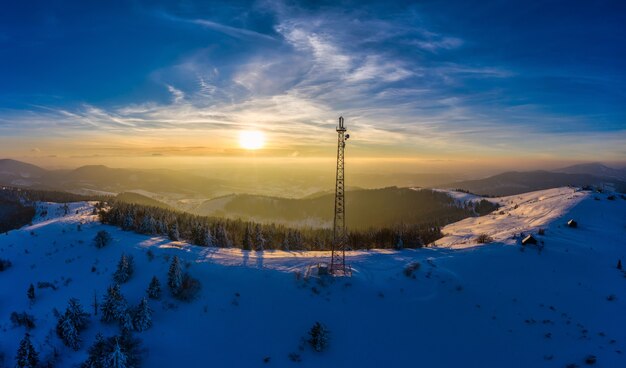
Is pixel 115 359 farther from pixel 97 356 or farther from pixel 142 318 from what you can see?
pixel 142 318

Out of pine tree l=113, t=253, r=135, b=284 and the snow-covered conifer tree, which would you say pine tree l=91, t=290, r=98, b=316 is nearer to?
the snow-covered conifer tree

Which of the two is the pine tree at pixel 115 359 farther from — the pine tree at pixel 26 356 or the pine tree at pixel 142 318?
the pine tree at pixel 26 356

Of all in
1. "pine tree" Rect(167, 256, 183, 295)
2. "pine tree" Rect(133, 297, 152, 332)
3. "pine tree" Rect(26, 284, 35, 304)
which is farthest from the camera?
"pine tree" Rect(167, 256, 183, 295)

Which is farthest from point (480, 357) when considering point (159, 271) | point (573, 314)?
point (159, 271)

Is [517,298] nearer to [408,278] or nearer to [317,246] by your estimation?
[408,278]

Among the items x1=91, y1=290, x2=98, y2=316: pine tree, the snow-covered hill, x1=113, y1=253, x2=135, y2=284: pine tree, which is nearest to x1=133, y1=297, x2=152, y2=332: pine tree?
the snow-covered hill

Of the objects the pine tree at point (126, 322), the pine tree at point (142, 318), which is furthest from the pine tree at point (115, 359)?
the pine tree at point (142, 318)
